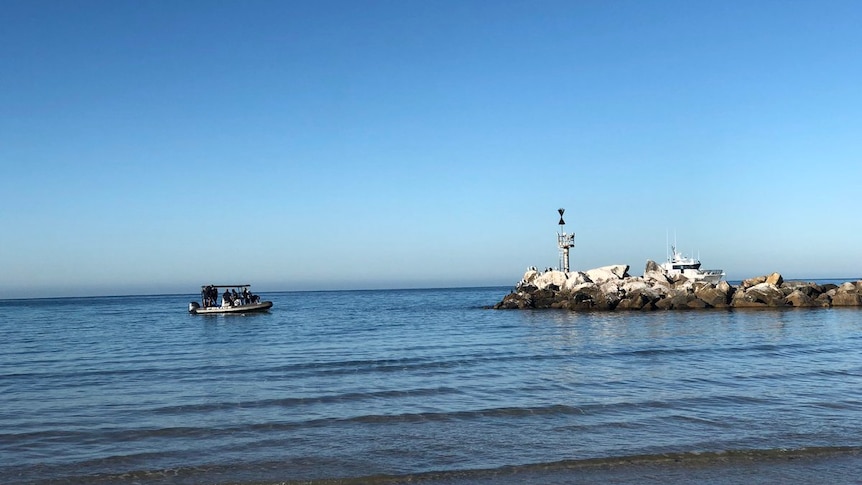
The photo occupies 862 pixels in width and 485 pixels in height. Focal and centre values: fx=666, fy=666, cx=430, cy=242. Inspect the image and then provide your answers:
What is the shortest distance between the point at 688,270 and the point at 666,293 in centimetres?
996

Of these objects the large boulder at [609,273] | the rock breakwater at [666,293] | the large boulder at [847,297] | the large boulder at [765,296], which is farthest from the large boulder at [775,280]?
the large boulder at [609,273]

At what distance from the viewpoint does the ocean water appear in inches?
362

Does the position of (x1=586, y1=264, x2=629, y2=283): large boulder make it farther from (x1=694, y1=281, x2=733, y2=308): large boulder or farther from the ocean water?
the ocean water

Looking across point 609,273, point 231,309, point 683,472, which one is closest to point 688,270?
point 609,273

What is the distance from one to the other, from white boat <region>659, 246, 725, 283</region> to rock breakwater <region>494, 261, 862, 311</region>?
240cm

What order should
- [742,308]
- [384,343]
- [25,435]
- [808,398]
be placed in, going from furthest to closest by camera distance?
[742,308] < [384,343] < [808,398] < [25,435]

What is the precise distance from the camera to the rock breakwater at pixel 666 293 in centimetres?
4647

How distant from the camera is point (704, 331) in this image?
29.5 metres

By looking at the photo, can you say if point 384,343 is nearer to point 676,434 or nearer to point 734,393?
point 734,393

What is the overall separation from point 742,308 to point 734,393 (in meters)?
35.1

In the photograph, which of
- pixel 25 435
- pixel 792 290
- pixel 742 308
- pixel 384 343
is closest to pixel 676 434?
pixel 25 435

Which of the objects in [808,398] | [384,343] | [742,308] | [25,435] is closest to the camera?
[25,435]

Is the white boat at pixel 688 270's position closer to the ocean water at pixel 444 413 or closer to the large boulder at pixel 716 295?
the large boulder at pixel 716 295

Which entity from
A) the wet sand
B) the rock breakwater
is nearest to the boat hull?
the rock breakwater
